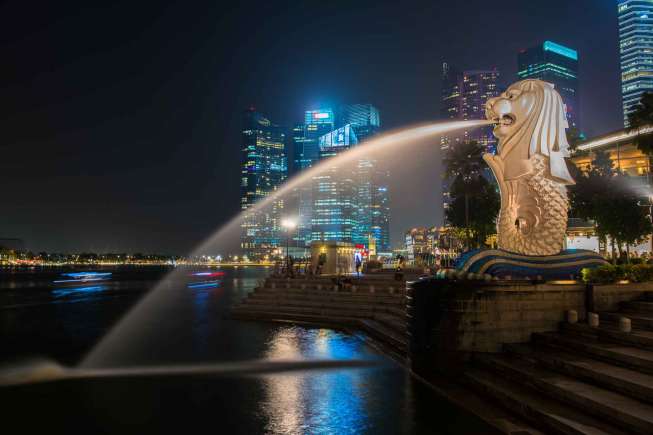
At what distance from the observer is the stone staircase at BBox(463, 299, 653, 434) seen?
7676mm

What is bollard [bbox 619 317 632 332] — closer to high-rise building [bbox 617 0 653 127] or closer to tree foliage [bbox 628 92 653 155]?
tree foliage [bbox 628 92 653 155]

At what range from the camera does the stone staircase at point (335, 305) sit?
72.4 ft

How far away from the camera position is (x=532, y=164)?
17500mm

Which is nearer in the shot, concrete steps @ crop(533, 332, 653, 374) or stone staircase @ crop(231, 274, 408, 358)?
concrete steps @ crop(533, 332, 653, 374)

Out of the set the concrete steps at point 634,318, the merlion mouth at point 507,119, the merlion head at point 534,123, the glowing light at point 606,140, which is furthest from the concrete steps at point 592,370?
the glowing light at point 606,140

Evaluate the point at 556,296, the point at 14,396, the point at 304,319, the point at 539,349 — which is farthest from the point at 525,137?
the point at 14,396

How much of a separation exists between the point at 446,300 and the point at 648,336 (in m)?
4.37

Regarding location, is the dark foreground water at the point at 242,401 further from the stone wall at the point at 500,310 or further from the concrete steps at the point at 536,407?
the stone wall at the point at 500,310

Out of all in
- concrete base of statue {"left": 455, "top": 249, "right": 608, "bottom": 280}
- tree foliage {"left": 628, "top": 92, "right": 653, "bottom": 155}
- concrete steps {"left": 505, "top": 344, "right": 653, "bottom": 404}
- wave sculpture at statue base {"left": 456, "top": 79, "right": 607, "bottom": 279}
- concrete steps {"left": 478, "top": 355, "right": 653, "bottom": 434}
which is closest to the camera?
concrete steps {"left": 478, "top": 355, "right": 653, "bottom": 434}

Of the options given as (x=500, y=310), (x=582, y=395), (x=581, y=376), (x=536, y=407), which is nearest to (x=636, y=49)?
(x=500, y=310)

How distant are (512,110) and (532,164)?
83.8 inches

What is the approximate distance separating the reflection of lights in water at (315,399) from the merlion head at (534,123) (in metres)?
9.47

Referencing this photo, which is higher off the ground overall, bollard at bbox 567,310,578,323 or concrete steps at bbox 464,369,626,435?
bollard at bbox 567,310,578,323

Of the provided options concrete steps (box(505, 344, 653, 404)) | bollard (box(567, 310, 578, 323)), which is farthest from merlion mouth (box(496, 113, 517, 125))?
concrete steps (box(505, 344, 653, 404))
